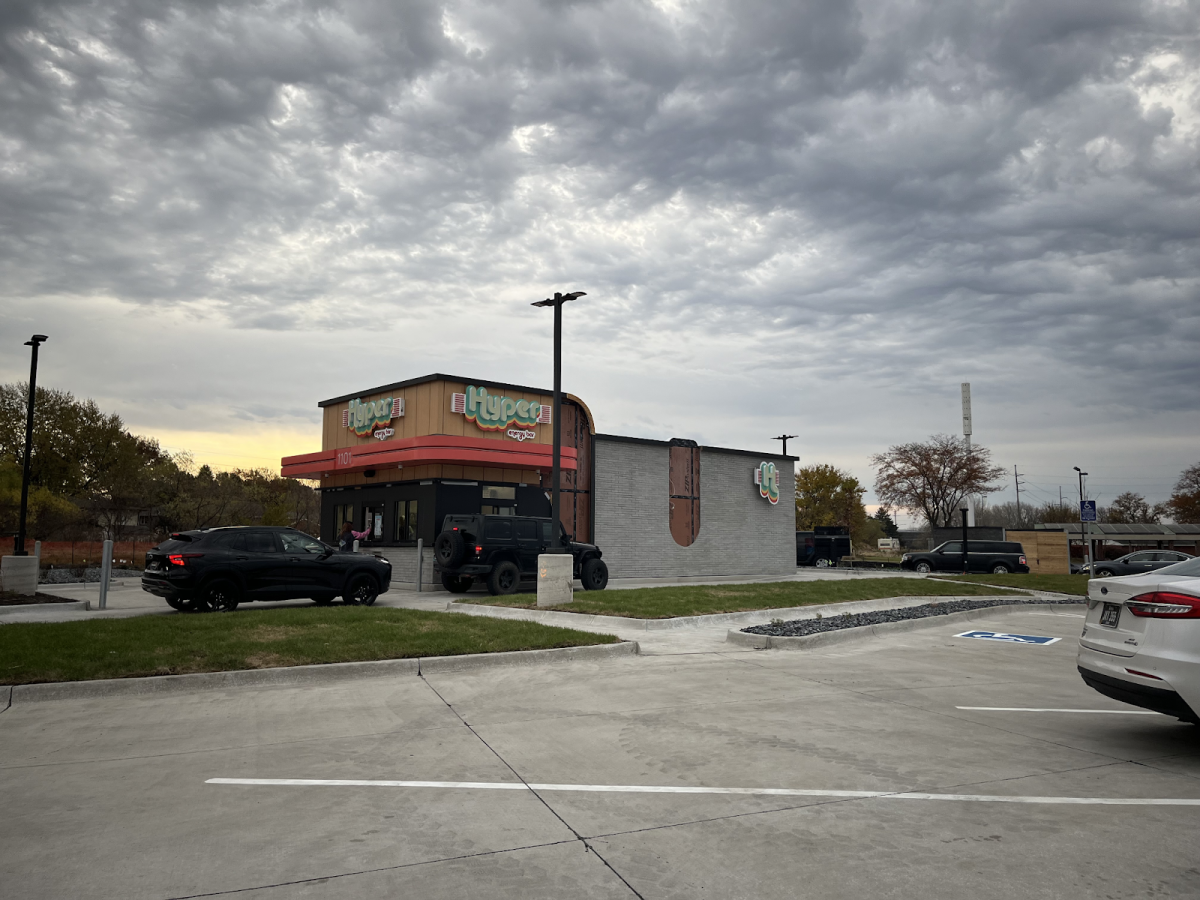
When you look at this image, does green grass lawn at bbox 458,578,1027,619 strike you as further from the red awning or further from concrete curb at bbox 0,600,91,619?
concrete curb at bbox 0,600,91,619

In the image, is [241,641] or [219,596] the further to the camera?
[219,596]

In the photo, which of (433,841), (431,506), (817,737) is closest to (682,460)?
(431,506)

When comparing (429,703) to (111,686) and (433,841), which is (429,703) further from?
(433,841)

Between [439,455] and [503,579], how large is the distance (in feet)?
16.4

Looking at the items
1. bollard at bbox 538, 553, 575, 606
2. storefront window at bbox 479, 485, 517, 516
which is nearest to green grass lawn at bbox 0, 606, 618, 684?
bollard at bbox 538, 553, 575, 606

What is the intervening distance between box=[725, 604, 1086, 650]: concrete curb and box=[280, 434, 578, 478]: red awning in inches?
444

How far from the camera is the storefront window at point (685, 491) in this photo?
100 feet

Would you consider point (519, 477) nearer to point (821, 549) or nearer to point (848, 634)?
point (848, 634)

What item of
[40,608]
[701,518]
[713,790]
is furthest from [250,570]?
[701,518]

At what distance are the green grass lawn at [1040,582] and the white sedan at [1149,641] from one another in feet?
67.8

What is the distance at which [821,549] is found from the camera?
145 feet

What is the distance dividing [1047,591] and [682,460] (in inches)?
498

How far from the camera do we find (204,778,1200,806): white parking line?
5.15m

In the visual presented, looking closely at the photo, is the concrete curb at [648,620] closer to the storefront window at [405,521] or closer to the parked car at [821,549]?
the storefront window at [405,521]
